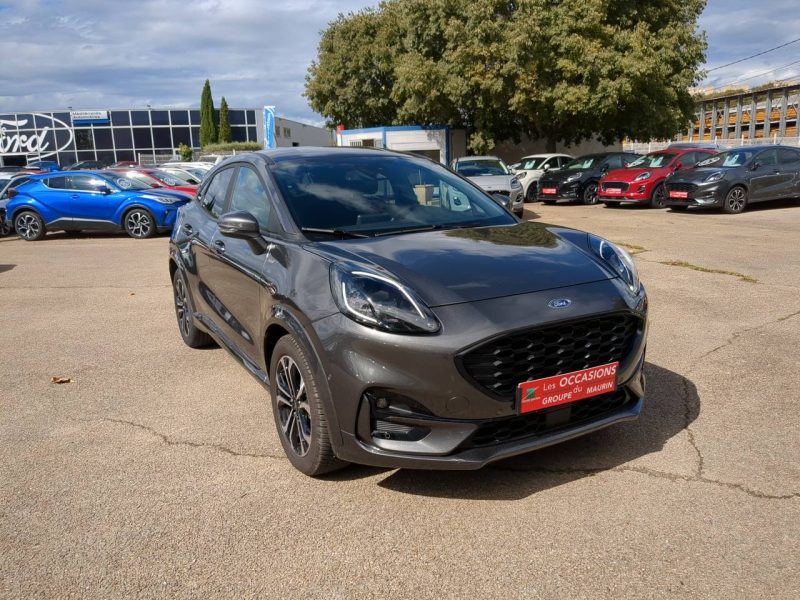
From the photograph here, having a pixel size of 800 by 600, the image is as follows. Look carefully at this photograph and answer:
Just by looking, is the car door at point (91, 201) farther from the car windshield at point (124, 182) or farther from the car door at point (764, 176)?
the car door at point (764, 176)

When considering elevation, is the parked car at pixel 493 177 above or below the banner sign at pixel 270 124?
below

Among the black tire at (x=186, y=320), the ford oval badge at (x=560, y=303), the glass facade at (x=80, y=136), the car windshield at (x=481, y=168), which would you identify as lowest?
the black tire at (x=186, y=320)

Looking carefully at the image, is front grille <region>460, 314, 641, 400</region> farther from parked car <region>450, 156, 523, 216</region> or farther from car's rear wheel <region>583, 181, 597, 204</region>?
car's rear wheel <region>583, 181, 597, 204</region>

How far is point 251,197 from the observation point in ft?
14.3

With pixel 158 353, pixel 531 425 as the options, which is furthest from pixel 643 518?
pixel 158 353

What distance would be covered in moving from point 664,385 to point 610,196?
50.2 feet

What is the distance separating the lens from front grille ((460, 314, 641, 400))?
2.92 m

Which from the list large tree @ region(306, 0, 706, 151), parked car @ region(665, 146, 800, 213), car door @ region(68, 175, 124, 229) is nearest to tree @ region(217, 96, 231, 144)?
large tree @ region(306, 0, 706, 151)

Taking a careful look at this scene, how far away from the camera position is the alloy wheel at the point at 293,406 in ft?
11.1

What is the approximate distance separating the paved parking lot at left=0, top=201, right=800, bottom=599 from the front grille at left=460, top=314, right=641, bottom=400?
607 millimetres

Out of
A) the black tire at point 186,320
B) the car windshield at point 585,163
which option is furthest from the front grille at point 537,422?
the car windshield at point 585,163

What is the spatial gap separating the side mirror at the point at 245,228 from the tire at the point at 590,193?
17794 millimetres

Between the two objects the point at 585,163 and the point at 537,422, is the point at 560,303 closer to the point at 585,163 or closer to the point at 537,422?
the point at 537,422

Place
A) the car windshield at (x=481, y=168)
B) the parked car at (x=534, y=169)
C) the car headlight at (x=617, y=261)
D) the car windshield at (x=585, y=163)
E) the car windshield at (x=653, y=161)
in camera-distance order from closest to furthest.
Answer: the car headlight at (x=617, y=261), the car windshield at (x=481, y=168), the car windshield at (x=653, y=161), the car windshield at (x=585, y=163), the parked car at (x=534, y=169)
